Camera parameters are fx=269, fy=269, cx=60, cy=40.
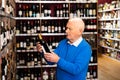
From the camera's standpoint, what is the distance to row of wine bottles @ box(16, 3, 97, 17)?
20.7 feet

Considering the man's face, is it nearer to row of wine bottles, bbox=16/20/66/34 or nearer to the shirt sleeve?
the shirt sleeve

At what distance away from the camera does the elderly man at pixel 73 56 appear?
105 inches

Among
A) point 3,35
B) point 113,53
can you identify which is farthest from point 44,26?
point 113,53

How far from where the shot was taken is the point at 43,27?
6344 millimetres

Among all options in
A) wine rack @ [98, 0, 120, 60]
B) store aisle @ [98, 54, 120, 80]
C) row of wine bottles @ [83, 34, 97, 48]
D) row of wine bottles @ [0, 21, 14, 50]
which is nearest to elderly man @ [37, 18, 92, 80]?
row of wine bottles @ [0, 21, 14, 50]

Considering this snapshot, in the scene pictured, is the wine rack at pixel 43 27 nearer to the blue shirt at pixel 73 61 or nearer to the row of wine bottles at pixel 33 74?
the row of wine bottles at pixel 33 74

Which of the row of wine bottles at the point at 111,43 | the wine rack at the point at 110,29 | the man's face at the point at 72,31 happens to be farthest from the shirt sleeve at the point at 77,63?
the row of wine bottles at the point at 111,43

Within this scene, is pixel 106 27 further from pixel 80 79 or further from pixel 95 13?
pixel 80 79

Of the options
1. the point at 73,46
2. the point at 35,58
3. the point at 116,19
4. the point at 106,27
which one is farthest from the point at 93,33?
the point at 106,27

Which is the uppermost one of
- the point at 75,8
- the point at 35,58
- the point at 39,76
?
the point at 75,8

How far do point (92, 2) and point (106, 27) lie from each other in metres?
5.65

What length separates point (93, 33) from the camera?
635 cm

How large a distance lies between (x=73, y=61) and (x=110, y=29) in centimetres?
870

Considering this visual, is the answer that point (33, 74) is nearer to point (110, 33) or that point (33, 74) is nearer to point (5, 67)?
point (5, 67)
